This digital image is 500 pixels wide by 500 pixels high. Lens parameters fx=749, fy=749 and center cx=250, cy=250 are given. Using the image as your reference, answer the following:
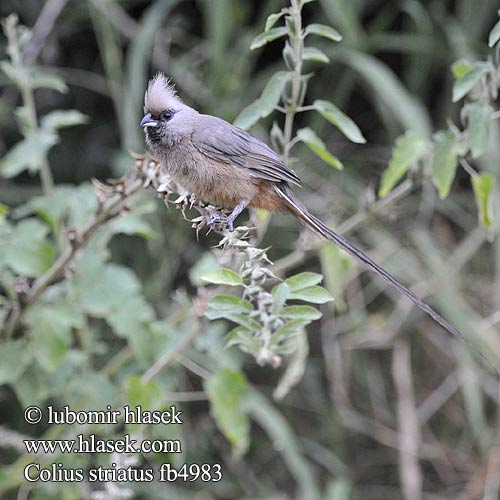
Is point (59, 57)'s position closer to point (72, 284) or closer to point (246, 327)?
point (72, 284)

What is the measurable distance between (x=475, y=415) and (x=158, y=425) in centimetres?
176

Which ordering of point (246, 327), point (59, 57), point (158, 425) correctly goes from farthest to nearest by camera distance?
point (59, 57) < point (158, 425) < point (246, 327)

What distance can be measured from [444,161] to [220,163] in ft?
2.26

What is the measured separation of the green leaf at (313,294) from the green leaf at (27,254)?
33.8 inches

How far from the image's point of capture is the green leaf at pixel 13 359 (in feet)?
7.20

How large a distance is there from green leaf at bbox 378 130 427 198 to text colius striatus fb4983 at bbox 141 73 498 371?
0.88 feet

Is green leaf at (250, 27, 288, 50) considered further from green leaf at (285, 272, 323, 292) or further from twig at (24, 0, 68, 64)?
twig at (24, 0, 68, 64)

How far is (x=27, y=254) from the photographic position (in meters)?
2.19

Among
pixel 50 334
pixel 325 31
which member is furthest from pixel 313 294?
pixel 50 334

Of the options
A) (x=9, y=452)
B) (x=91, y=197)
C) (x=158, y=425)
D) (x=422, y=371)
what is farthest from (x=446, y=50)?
(x=9, y=452)

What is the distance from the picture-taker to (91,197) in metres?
2.36

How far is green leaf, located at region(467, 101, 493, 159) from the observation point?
194 cm

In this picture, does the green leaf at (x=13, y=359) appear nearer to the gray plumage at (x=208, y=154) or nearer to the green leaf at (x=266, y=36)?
the gray plumage at (x=208, y=154)

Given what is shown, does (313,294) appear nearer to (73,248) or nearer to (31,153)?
(73,248)
